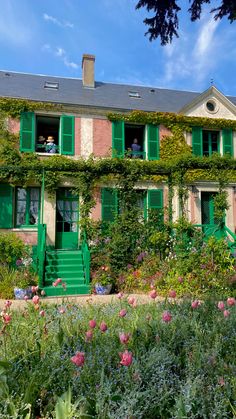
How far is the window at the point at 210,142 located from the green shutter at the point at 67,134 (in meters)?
5.59

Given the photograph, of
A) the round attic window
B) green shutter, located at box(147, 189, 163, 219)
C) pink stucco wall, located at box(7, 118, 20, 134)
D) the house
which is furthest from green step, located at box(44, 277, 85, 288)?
the round attic window

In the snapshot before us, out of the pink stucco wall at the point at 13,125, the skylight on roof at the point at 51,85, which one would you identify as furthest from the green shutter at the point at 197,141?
the pink stucco wall at the point at 13,125

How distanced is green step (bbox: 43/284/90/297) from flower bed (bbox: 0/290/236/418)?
410 centimetres

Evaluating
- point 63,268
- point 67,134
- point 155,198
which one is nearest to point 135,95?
point 67,134

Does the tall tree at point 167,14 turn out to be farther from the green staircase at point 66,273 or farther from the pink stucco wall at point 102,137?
the pink stucco wall at point 102,137

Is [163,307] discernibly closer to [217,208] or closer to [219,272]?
[219,272]

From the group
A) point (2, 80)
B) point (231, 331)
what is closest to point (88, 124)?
point (2, 80)

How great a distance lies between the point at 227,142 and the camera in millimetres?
13055

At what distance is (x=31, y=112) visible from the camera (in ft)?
37.3

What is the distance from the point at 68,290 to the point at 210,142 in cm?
922

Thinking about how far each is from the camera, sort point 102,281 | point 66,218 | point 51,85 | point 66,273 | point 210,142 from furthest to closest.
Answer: point 51,85 < point 210,142 < point 66,218 < point 66,273 < point 102,281

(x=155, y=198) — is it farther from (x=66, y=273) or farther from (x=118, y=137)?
(x=66, y=273)

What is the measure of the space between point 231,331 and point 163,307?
3.12ft

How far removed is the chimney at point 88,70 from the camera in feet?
46.9
